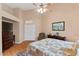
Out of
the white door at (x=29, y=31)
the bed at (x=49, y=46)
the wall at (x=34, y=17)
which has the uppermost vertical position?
the wall at (x=34, y=17)

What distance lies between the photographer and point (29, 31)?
244 centimetres

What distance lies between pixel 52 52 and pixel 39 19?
0.78m

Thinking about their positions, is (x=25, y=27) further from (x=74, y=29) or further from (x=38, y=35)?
(x=74, y=29)

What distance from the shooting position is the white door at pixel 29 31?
7.75 ft

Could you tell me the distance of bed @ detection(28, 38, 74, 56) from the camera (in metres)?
2.04

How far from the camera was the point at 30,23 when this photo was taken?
2.45m

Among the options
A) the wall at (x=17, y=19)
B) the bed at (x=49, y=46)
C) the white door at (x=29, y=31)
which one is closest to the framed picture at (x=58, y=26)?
the bed at (x=49, y=46)

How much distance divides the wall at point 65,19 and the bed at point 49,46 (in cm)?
16

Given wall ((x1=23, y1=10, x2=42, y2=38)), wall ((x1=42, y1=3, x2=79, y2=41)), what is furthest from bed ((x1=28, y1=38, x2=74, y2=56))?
wall ((x1=23, y1=10, x2=42, y2=38))

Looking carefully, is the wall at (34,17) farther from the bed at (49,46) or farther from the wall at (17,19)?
the bed at (49,46)

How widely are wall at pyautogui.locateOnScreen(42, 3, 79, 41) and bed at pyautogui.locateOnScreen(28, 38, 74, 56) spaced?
0.16 meters

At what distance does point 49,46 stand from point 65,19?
634 millimetres

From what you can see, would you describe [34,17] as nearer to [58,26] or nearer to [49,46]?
[58,26]

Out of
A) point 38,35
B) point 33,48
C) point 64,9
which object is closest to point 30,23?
point 38,35
